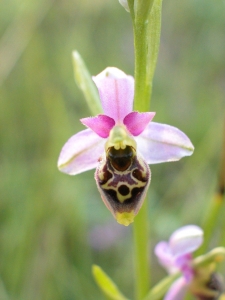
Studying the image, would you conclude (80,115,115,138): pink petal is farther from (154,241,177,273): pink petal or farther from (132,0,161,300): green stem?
(154,241,177,273): pink petal

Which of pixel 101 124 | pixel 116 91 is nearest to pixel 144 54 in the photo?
pixel 116 91

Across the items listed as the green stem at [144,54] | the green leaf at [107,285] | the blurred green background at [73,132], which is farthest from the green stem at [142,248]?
the blurred green background at [73,132]

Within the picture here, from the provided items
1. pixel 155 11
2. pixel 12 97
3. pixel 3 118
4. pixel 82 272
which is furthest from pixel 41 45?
pixel 155 11

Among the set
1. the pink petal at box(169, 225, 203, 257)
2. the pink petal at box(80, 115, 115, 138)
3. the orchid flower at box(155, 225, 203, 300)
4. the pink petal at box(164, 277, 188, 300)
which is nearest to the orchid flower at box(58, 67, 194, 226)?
the pink petal at box(80, 115, 115, 138)

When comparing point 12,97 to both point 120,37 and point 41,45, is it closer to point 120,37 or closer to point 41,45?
point 41,45

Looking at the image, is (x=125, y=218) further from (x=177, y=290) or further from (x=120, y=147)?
(x=177, y=290)

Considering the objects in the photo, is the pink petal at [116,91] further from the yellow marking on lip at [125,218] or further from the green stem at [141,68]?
the yellow marking on lip at [125,218]
